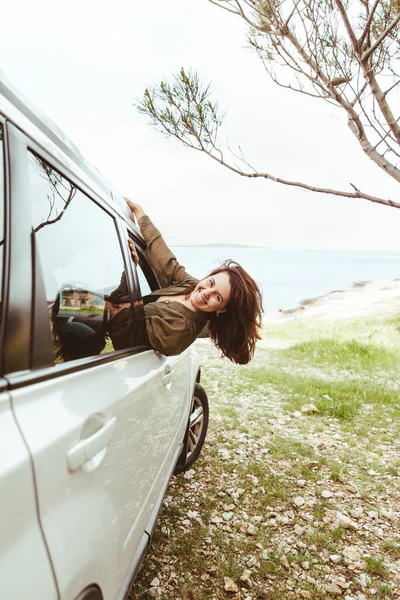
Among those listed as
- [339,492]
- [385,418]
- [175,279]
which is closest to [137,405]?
[175,279]

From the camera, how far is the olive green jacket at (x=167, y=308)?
2160 mm

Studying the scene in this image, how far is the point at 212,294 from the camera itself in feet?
8.52

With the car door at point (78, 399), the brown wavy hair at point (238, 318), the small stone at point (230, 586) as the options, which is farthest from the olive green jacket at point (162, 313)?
the small stone at point (230, 586)

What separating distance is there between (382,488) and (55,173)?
11.5 ft

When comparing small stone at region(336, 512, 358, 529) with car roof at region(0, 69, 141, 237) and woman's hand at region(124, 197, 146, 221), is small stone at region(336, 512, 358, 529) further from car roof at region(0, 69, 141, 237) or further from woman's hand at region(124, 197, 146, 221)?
car roof at region(0, 69, 141, 237)

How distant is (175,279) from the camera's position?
111 inches

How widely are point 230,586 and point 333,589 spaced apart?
1.86ft

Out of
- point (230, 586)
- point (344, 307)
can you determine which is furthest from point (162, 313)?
point (344, 307)

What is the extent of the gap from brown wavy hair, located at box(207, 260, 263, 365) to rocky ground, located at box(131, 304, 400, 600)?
112 cm

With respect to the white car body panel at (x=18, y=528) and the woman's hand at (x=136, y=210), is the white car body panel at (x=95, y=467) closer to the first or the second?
the white car body panel at (x=18, y=528)

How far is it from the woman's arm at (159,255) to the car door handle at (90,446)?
59.9 inches

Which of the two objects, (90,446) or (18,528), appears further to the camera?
(90,446)

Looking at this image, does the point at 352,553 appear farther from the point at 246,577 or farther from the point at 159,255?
the point at 159,255

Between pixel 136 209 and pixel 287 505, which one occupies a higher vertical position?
pixel 136 209
